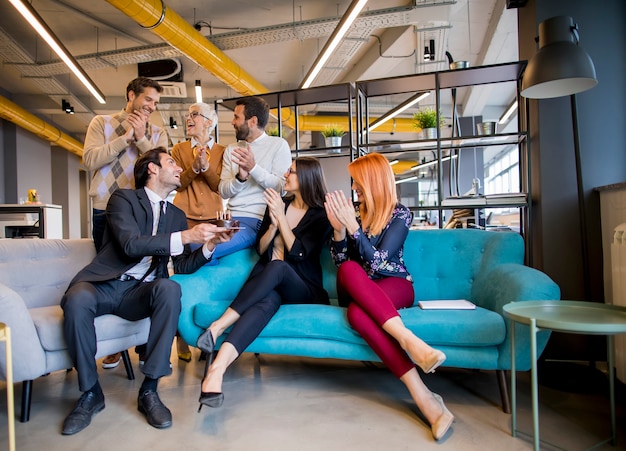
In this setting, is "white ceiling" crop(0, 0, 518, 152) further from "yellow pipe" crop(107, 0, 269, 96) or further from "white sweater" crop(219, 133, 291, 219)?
"white sweater" crop(219, 133, 291, 219)

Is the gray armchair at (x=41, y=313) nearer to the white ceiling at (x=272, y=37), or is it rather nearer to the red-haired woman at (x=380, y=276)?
the red-haired woman at (x=380, y=276)

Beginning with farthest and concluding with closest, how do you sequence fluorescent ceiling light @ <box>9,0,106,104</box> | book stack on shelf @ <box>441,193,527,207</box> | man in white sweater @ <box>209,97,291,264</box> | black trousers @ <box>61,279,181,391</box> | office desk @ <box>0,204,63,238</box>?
office desk @ <box>0,204,63,238</box> < fluorescent ceiling light @ <box>9,0,106,104</box> < book stack on shelf @ <box>441,193,527,207</box> < man in white sweater @ <box>209,97,291,264</box> < black trousers @ <box>61,279,181,391</box>

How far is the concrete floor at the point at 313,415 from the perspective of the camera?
1.73m

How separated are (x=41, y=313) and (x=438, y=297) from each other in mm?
2060

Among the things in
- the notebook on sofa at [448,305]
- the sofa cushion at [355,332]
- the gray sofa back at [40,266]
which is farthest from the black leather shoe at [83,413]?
A: the notebook on sofa at [448,305]

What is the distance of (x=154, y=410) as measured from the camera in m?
1.92

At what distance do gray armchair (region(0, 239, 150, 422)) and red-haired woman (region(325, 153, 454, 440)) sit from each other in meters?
1.11

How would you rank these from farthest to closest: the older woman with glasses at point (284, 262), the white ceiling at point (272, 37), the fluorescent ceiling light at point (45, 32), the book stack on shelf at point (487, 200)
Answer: the white ceiling at point (272, 37)
the fluorescent ceiling light at point (45, 32)
the book stack on shelf at point (487, 200)
the older woman with glasses at point (284, 262)

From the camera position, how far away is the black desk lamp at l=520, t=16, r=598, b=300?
2035mm

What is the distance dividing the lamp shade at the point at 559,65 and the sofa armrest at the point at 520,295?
90 cm

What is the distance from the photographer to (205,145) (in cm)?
296

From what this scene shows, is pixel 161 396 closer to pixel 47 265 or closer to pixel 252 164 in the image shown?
pixel 47 265

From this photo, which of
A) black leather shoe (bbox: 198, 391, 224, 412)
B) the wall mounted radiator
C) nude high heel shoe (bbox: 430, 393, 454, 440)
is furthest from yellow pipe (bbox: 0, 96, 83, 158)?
the wall mounted radiator

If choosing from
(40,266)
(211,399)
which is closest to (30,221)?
(40,266)
